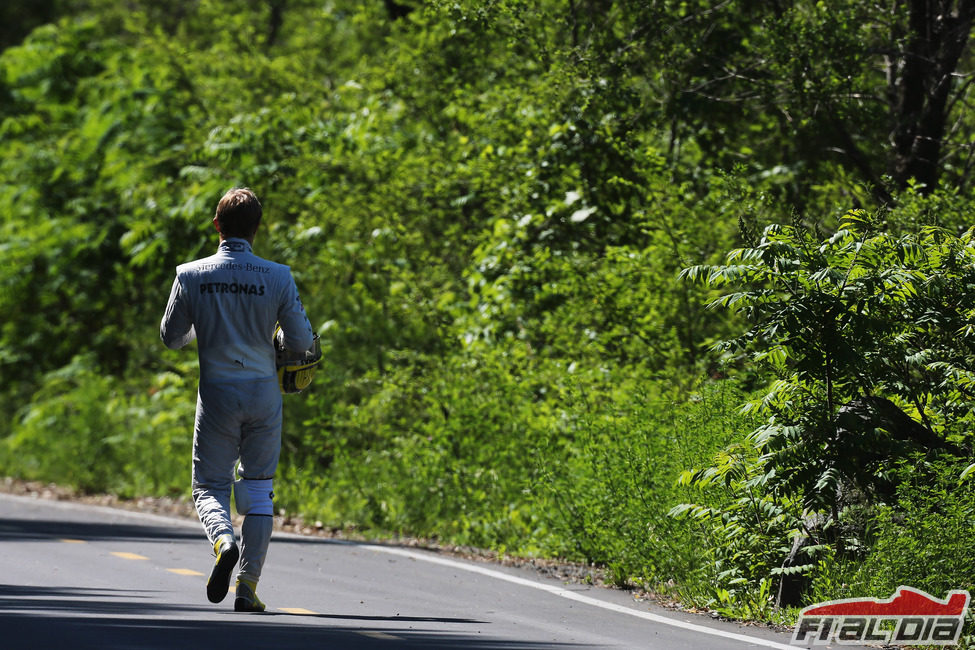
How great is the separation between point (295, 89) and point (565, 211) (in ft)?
20.7

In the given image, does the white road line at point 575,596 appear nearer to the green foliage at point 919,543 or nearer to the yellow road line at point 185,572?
the green foliage at point 919,543

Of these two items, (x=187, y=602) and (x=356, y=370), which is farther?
(x=356, y=370)

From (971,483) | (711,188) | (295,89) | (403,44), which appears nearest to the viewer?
(971,483)

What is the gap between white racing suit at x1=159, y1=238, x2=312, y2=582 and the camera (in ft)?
22.5

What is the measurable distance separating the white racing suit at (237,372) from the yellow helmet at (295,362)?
0.10 metres

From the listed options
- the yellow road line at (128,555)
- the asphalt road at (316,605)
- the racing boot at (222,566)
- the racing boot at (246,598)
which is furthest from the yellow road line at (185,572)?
the racing boot at (222,566)

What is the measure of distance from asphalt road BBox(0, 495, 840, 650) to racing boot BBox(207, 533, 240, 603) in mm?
155

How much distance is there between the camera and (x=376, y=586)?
28.3 ft

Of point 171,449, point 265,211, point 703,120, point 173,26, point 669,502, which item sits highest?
point 173,26

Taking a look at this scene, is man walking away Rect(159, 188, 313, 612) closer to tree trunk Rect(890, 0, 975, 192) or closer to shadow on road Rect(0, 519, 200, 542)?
shadow on road Rect(0, 519, 200, 542)

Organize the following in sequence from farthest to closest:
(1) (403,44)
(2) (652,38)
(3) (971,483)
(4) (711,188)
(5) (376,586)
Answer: (1) (403,44) < (2) (652,38) < (4) (711,188) < (5) (376,586) < (3) (971,483)

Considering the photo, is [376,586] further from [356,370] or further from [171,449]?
[171,449]

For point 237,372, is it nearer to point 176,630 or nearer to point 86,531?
point 176,630

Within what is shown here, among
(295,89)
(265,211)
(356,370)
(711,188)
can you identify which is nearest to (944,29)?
(711,188)
